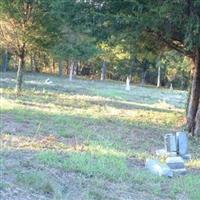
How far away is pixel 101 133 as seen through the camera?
1264 centimetres

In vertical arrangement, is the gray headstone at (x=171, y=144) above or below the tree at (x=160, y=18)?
below

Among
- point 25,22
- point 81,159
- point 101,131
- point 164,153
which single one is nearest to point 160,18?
point 101,131

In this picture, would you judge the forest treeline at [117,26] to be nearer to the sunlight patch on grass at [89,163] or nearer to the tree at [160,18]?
the tree at [160,18]

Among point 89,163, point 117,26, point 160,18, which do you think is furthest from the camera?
point 117,26

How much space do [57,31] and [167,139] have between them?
43.1ft

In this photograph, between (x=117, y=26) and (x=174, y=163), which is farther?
(x=117, y=26)

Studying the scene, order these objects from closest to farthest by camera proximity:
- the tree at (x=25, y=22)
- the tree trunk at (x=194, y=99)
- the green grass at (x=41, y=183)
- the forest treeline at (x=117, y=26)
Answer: the green grass at (x=41, y=183) < the forest treeline at (x=117, y=26) < the tree trunk at (x=194, y=99) < the tree at (x=25, y=22)

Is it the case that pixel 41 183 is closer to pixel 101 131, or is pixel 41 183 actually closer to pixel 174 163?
pixel 174 163

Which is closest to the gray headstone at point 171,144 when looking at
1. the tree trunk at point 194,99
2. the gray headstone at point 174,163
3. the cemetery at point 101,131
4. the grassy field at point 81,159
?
the cemetery at point 101,131

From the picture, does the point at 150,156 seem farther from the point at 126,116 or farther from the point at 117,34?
the point at 126,116

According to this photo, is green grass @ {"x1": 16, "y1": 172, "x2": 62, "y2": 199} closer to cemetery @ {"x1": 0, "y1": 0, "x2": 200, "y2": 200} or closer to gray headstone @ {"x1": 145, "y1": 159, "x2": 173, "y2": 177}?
cemetery @ {"x1": 0, "y1": 0, "x2": 200, "y2": 200}

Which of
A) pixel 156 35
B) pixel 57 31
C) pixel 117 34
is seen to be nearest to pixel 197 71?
pixel 156 35

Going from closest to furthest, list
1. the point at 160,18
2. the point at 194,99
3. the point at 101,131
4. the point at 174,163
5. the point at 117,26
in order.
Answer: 1. the point at 174,163
2. the point at 160,18
3. the point at 101,131
4. the point at 117,26
5. the point at 194,99

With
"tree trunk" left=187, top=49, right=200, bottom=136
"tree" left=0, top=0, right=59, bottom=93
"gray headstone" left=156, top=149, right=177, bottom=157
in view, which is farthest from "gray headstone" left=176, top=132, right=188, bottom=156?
"tree" left=0, top=0, right=59, bottom=93
